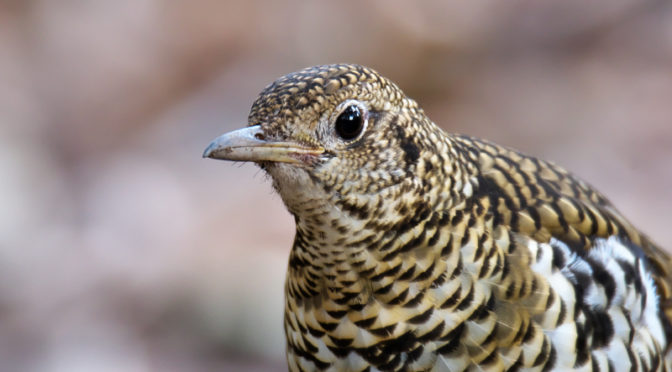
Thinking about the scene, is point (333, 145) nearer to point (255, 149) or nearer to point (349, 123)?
point (349, 123)

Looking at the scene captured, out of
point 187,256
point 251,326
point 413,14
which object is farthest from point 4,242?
point 413,14

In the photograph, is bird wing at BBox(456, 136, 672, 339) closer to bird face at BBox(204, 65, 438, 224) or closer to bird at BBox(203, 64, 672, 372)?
bird at BBox(203, 64, 672, 372)

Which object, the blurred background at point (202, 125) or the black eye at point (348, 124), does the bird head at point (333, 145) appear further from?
the blurred background at point (202, 125)

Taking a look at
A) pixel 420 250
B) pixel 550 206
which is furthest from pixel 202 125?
pixel 420 250

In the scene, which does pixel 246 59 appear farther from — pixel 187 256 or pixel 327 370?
pixel 327 370

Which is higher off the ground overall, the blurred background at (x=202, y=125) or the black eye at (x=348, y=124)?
the blurred background at (x=202, y=125)

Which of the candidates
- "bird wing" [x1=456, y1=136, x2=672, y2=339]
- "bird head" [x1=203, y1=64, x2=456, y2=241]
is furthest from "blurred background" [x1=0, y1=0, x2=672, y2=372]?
"bird head" [x1=203, y1=64, x2=456, y2=241]

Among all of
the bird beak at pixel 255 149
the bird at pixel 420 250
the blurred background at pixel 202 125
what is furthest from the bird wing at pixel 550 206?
the blurred background at pixel 202 125
